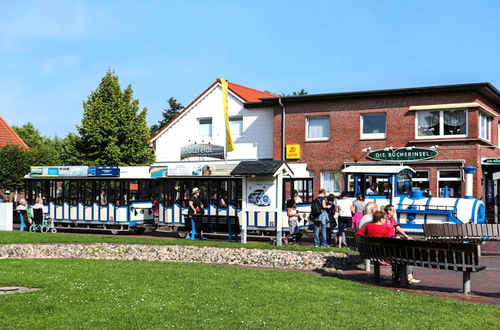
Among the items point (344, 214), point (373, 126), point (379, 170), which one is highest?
point (373, 126)

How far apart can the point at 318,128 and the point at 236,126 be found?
19.2 feet

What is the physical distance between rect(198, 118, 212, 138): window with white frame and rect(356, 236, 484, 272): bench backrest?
86.1 feet

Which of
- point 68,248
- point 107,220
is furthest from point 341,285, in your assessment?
point 107,220

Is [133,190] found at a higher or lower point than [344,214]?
higher

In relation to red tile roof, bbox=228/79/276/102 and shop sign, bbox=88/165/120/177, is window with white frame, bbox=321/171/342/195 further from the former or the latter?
shop sign, bbox=88/165/120/177

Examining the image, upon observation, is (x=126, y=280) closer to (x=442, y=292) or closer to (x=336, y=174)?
(x=442, y=292)

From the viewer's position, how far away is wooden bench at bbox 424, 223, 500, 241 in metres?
14.5

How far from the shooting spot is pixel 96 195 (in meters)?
25.4

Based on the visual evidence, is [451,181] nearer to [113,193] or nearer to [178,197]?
[178,197]

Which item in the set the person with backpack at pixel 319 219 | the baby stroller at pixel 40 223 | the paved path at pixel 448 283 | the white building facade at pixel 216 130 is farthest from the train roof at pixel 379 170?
the white building facade at pixel 216 130

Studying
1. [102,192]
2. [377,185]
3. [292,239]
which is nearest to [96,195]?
[102,192]

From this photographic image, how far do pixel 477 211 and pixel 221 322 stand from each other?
14050 mm

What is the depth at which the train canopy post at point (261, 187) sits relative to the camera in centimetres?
1877

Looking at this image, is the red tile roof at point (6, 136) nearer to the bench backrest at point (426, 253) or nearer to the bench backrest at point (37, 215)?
the bench backrest at point (37, 215)
